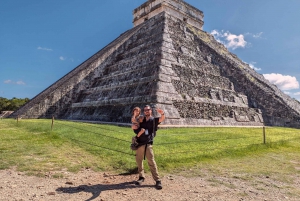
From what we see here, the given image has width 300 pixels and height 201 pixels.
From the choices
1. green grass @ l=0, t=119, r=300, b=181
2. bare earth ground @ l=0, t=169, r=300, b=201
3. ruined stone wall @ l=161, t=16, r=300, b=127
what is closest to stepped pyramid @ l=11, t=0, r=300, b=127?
ruined stone wall @ l=161, t=16, r=300, b=127

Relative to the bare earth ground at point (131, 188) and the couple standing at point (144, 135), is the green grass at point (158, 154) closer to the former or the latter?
the bare earth ground at point (131, 188)

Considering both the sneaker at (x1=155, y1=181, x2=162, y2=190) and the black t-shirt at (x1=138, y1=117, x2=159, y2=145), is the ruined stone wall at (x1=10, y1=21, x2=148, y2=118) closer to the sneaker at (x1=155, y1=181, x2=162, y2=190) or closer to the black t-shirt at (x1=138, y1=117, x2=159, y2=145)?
the black t-shirt at (x1=138, y1=117, x2=159, y2=145)

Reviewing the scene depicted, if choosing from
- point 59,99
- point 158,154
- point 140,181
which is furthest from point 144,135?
point 59,99

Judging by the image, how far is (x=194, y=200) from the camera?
11.5ft

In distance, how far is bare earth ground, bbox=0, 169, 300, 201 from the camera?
11.7ft

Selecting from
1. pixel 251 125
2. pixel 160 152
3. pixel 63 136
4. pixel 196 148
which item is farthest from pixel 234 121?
pixel 63 136

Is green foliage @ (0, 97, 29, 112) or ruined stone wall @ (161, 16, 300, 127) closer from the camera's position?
ruined stone wall @ (161, 16, 300, 127)

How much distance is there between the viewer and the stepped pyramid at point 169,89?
11.6 metres

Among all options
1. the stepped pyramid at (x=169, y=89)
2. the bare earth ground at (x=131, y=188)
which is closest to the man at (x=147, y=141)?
the bare earth ground at (x=131, y=188)

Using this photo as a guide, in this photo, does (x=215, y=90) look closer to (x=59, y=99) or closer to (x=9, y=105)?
(x=59, y=99)

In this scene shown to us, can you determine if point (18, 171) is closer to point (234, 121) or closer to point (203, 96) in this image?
point (203, 96)

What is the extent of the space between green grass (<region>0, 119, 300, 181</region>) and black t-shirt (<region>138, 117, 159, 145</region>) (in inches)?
41.9

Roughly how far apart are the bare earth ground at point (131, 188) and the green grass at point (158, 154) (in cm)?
39

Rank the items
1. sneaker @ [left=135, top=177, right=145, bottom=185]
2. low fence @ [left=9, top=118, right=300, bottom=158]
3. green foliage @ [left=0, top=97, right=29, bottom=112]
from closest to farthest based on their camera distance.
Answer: sneaker @ [left=135, top=177, right=145, bottom=185], low fence @ [left=9, top=118, right=300, bottom=158], green foliage @ [left=0, top=97, right=29, bottom=112]
